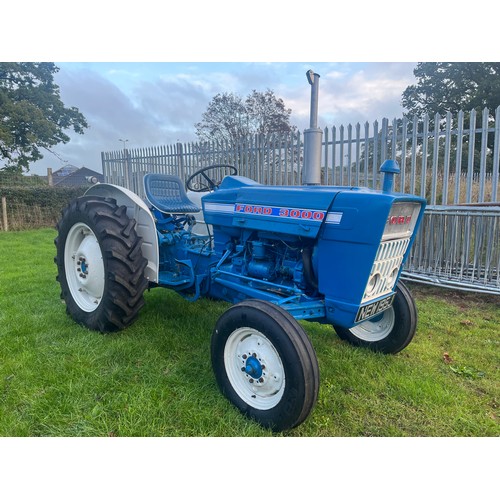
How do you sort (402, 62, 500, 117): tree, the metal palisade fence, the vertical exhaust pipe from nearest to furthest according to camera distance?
the vertical exhaust pipe → the metal palisade fence → (402, 62, 500, 117): tree

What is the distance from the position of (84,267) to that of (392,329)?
2.72 metres

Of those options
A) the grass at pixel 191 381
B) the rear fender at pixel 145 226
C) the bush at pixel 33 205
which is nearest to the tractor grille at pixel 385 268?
the grass at pixel 191 381

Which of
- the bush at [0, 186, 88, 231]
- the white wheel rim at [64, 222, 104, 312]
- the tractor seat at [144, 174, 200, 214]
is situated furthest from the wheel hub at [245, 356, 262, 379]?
the bush at [0, 186, 88, 231]

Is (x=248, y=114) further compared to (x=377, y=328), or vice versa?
(x=248, y=114)

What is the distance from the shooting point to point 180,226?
12.0 ft

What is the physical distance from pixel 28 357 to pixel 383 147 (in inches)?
198

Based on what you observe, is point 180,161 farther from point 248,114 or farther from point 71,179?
point 71,179

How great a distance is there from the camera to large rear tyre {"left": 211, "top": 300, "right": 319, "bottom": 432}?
183 centimetres

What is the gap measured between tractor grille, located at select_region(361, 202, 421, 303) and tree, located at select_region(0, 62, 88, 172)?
1629cm

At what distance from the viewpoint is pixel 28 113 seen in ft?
49.8

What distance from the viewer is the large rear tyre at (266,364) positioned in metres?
1.83

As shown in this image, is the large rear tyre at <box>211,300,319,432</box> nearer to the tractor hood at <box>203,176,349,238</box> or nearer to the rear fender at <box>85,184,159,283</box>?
the tractor hood at <box>203,176,349,238</box>

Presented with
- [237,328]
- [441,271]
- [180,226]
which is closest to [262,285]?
[237,328]

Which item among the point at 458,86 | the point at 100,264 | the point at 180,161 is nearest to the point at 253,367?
the point at 100,264
